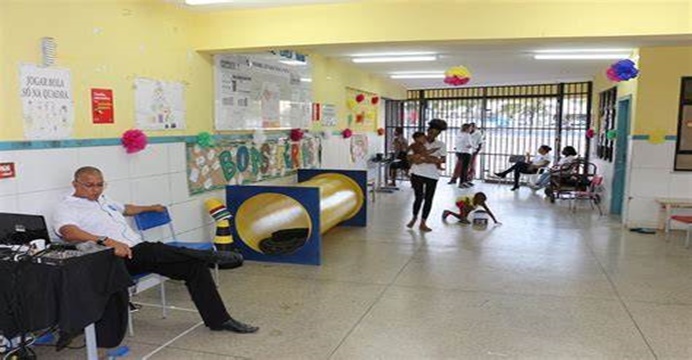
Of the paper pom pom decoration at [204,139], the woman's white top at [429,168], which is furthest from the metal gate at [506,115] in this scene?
the paper pom pom decoration at [204,139]

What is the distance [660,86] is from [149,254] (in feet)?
21.3

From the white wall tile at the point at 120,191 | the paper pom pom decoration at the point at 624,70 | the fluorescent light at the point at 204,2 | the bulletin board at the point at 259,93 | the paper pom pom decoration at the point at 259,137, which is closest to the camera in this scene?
the white wall tile at the point at 120,191

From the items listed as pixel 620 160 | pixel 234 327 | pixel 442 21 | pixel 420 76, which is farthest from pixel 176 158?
pixel 420 76

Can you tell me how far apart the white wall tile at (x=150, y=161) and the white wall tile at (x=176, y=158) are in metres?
0.06

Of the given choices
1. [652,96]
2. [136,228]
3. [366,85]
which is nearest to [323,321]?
[136,228]

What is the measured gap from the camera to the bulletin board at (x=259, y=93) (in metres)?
5.34

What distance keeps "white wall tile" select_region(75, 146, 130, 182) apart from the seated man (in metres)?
0.38

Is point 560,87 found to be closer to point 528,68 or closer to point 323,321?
point 528,68

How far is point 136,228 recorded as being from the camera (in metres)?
4.20

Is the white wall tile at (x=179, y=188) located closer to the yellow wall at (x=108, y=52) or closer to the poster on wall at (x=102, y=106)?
the yellow wall at (x=108, y=52)

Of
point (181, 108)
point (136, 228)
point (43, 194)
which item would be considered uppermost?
point (181, 108)

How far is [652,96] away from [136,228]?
6.38 meters

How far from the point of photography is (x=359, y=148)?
9602 millimetres

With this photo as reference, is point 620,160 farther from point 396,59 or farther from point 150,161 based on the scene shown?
point 150,161
